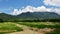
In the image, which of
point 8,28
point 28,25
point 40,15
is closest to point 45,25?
point 40,15

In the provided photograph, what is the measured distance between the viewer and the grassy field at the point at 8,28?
2957 mm

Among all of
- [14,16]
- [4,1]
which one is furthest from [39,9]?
[4,1]

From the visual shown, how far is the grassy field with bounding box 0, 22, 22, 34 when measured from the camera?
9.70 feet

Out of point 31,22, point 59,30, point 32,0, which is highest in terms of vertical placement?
point 32,0

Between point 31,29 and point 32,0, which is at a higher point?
point 32,0

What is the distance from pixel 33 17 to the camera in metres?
3.12

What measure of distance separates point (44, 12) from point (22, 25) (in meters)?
0.55

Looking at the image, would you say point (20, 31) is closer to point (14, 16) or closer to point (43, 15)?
point (14, 16)

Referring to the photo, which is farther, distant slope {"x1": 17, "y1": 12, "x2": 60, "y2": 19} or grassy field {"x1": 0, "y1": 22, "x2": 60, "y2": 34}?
distant slope {"x1": 17, "y1": 12, "x2": 60, "y2": 19}

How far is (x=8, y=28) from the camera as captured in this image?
2975 millimetres

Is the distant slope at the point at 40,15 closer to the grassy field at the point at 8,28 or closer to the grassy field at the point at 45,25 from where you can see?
the grassy field at the point at 45,25

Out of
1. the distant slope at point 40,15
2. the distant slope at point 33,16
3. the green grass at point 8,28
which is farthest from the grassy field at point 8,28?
the distant slope at point 40,15

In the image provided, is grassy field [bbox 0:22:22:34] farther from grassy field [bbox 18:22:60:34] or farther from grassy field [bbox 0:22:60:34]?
grassy field [bbox 18:22:60:34]

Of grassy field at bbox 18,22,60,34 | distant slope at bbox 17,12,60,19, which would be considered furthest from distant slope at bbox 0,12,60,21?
grassy field at bbox 18,22,60,34
